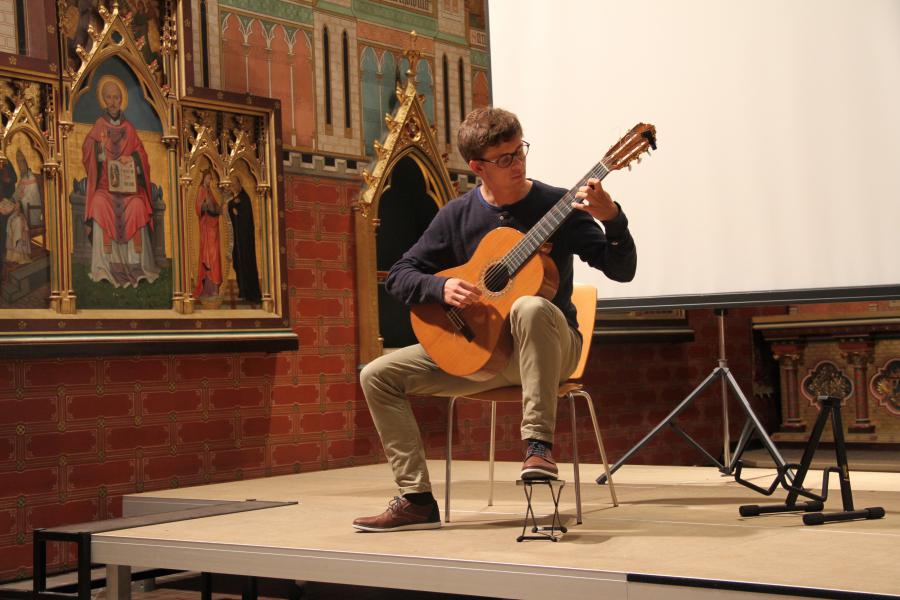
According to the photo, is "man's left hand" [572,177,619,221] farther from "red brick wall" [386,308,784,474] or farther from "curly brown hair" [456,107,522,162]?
"red brick wall" [386,308,784,474]

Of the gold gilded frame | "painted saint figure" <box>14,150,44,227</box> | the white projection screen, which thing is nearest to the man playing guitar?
the white projection screen

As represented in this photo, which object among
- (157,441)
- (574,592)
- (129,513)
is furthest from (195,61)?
(574,592)

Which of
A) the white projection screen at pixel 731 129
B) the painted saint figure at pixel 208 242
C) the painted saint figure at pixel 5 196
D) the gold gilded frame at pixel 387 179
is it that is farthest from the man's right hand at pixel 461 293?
the gold gilded frame at pixel 387 179

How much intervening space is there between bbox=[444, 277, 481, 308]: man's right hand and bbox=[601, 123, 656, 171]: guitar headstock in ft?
1.69

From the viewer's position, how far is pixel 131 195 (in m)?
5.35

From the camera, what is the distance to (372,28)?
670 centimetres

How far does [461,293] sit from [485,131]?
483 millimetres

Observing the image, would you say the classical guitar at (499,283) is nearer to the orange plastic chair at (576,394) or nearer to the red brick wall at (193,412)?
the orange plastic chair at (576,394)

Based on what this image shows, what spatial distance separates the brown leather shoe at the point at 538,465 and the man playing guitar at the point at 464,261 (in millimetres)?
302

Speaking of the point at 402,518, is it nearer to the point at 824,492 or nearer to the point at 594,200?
the point at 594,200

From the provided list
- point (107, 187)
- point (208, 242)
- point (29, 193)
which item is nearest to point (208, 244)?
point (208, 242)

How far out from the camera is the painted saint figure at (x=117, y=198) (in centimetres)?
521

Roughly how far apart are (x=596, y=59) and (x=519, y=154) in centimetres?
177

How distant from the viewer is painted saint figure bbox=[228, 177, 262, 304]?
578 centimetres
